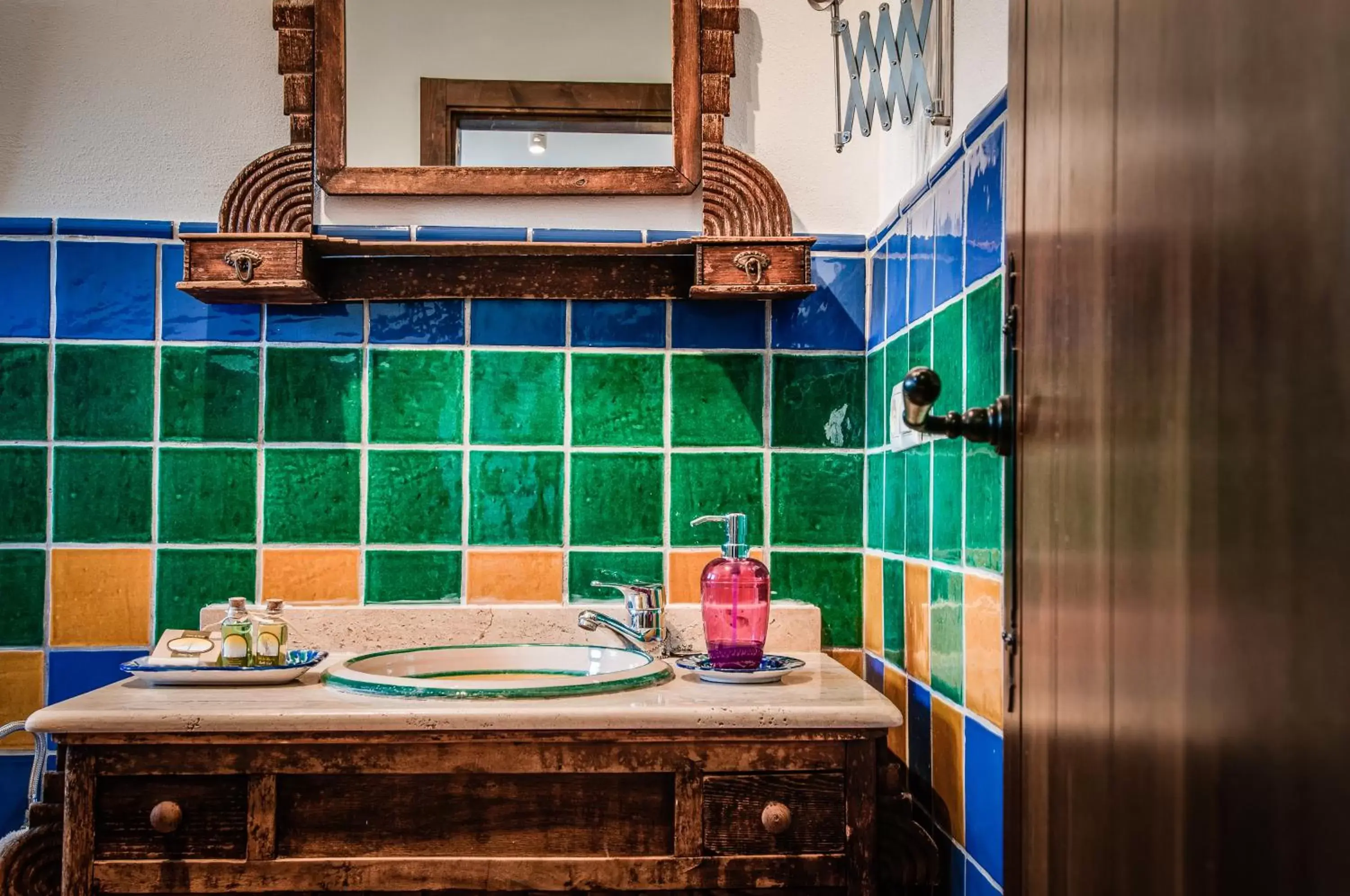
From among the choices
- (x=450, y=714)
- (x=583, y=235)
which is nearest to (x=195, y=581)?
(x=450, y=714)

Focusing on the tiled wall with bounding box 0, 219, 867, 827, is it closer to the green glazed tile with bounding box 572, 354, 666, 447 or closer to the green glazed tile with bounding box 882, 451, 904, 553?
the green glazed tile with bounding box 572, 354, 666, 447

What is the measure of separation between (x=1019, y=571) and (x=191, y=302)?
1505mm

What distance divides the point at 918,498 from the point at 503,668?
2.16 feet

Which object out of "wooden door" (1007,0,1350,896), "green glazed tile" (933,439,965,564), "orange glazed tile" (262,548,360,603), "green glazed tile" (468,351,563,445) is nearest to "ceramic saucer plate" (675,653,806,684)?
"green glazed tile" (933,439,965,564)

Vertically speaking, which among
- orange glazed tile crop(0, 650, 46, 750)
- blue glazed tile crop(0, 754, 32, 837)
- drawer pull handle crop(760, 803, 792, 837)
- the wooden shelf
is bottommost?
Result: blue glazed tile crop(0, 754, 32, 837)

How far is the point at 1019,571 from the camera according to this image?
70 centimetres

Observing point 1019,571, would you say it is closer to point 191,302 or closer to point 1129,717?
point 1129,717

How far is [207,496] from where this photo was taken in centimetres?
178

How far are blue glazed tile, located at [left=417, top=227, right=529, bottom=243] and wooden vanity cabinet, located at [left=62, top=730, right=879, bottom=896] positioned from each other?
88 centimetres

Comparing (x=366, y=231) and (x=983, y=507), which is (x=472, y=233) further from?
(x=983, y=507)

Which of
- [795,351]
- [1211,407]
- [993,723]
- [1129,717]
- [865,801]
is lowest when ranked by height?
[865,801]

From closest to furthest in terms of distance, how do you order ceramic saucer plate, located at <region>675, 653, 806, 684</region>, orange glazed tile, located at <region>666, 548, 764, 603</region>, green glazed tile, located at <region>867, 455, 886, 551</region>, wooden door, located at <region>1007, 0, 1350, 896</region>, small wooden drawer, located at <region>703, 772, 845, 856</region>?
wooden door, located at <region>1007, 0, 1350, 896</region> → small wooden drawer, located at <region>703, 772, 845, 856</region> → ceramic saucer plate, located at <region>675, 653, 806, 684</region> → green glazed tile, located at <region>867, 455, 886, 551</region> → orange glazed tile, located at <region>666, 548, 764, 603</region>

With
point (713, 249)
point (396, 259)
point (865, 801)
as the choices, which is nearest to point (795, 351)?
point (713, 249)

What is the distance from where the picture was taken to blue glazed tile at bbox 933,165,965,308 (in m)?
1.33
